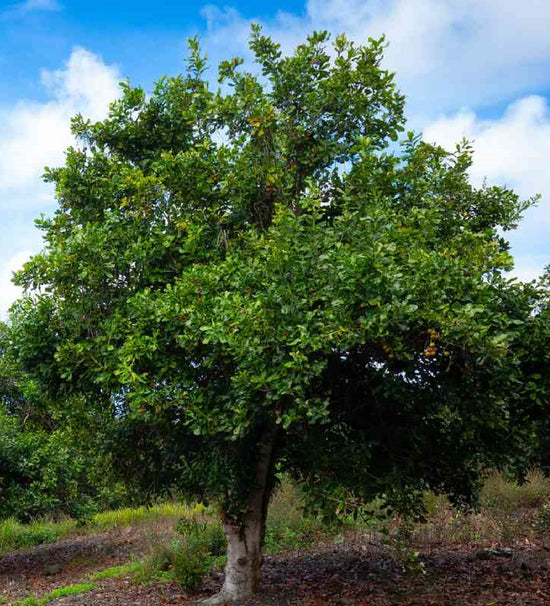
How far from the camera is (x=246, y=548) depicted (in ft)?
32.8

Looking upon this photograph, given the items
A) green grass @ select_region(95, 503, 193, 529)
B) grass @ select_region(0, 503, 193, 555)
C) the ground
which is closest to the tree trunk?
the ground

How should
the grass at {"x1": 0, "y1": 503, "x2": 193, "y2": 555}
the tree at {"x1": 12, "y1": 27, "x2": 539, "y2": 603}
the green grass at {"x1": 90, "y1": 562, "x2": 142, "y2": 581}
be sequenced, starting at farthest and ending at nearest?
the grass at {"x1": 0, "y1": 503, "x2": 193, "y2": 555}
the green grass at {"x1": 90, "y1": 562, "x2": 142, "y2": 581}
the tree at {"x1": 12, "y1": 27, "x2": 539, "y2": 603}

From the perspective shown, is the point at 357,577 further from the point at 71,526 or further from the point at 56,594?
the point at 71,526

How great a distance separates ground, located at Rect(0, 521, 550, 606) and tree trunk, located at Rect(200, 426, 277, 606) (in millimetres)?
339

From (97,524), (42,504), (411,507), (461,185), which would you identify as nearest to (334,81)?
(461,185)

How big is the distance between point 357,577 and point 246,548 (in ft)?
9.37

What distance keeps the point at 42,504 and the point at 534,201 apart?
13.2 meters

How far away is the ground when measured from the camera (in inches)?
390

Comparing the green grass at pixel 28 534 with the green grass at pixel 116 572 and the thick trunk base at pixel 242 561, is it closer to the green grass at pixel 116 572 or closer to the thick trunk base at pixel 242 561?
the green grass at pixel 116 572

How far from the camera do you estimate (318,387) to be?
8547 mm

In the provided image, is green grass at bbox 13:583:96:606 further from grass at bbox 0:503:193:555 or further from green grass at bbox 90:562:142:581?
grass at bbox 0:503:193:555

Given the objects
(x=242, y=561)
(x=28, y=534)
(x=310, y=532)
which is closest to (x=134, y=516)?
(x=28, y=534)

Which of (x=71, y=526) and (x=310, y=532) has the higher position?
(x=310, y=532)

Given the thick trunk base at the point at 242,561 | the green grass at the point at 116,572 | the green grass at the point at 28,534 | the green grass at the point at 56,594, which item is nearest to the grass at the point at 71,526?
the green grass at the point at 28,534
